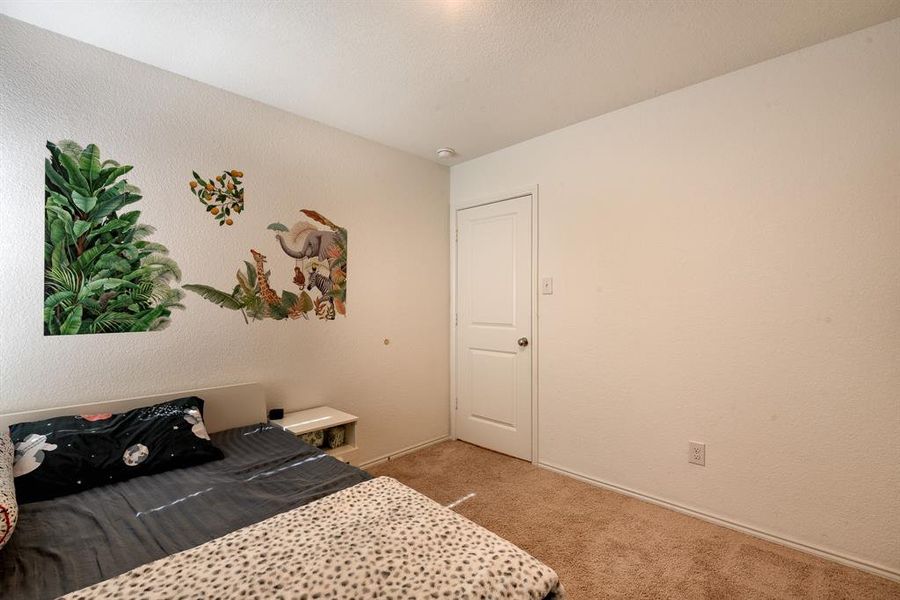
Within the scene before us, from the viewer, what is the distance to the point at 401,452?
10.9 feet

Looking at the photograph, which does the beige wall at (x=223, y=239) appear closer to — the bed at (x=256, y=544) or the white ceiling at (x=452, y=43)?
the white ceiling at (x=452, y=43)

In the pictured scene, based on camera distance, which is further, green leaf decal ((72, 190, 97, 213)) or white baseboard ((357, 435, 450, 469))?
white baseboard ((357, 435, 450, 469))

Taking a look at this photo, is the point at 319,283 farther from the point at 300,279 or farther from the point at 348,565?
the point at 348,565

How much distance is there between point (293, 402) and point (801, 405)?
2821 millimetres

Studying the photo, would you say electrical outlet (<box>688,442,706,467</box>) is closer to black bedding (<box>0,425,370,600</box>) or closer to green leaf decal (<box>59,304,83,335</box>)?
black bedding (<box>0,425,370,600</box>)

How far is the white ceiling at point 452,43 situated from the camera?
5.79 ft

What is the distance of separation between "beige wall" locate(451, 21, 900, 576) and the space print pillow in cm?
225

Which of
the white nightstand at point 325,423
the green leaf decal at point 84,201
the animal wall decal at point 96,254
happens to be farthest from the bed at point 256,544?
the green leaf decal at point 84,201

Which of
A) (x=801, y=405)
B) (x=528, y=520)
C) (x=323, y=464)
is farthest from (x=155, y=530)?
(x=801, y=405)

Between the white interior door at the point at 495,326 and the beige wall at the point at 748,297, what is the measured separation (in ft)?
0.94

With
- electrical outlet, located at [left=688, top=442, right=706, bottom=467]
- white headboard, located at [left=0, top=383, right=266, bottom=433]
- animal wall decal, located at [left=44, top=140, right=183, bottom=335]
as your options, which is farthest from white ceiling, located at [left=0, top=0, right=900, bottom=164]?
electrical outlet, located at [left=688, top=442, right=706, bottom=467]

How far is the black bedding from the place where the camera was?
3.68 feet

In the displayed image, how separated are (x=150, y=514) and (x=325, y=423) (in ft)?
3.54

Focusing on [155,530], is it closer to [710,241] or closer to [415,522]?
[415,522]
